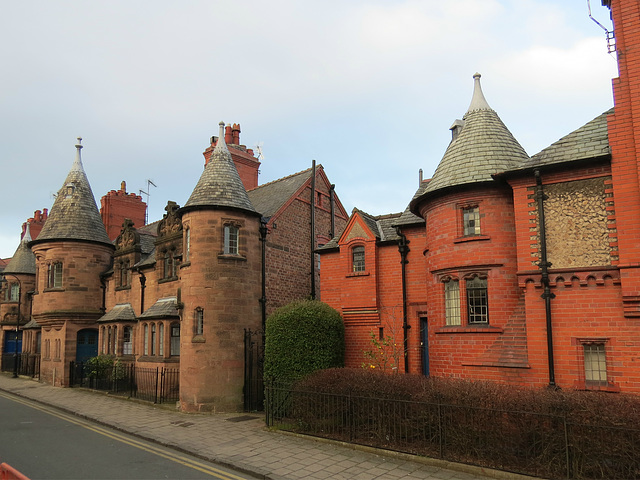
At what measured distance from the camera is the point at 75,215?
96.1 feet

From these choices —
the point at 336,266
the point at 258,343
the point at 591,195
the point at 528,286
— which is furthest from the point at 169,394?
the point at 591,195

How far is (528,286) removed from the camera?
12.6 meters

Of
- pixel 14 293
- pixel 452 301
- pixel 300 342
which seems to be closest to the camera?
pixel 452 301

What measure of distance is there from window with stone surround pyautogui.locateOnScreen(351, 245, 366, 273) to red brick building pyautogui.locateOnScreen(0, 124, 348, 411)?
3.98 meters

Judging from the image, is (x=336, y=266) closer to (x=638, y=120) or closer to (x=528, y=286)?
(x=528, y=286)

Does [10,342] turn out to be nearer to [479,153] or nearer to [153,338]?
[153,338]

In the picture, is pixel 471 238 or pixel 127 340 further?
pixel 127 340

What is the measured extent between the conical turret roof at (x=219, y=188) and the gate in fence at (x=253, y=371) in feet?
17.1

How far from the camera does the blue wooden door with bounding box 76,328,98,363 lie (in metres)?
28.6

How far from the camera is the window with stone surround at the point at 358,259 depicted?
1911 cm

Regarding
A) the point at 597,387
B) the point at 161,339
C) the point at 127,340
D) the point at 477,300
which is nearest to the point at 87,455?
the point at 161,339

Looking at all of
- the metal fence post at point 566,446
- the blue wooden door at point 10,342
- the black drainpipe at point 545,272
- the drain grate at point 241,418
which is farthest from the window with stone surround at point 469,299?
the blue wooden door at point 10,342

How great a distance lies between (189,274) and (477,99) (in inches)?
493

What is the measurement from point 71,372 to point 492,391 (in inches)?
975
